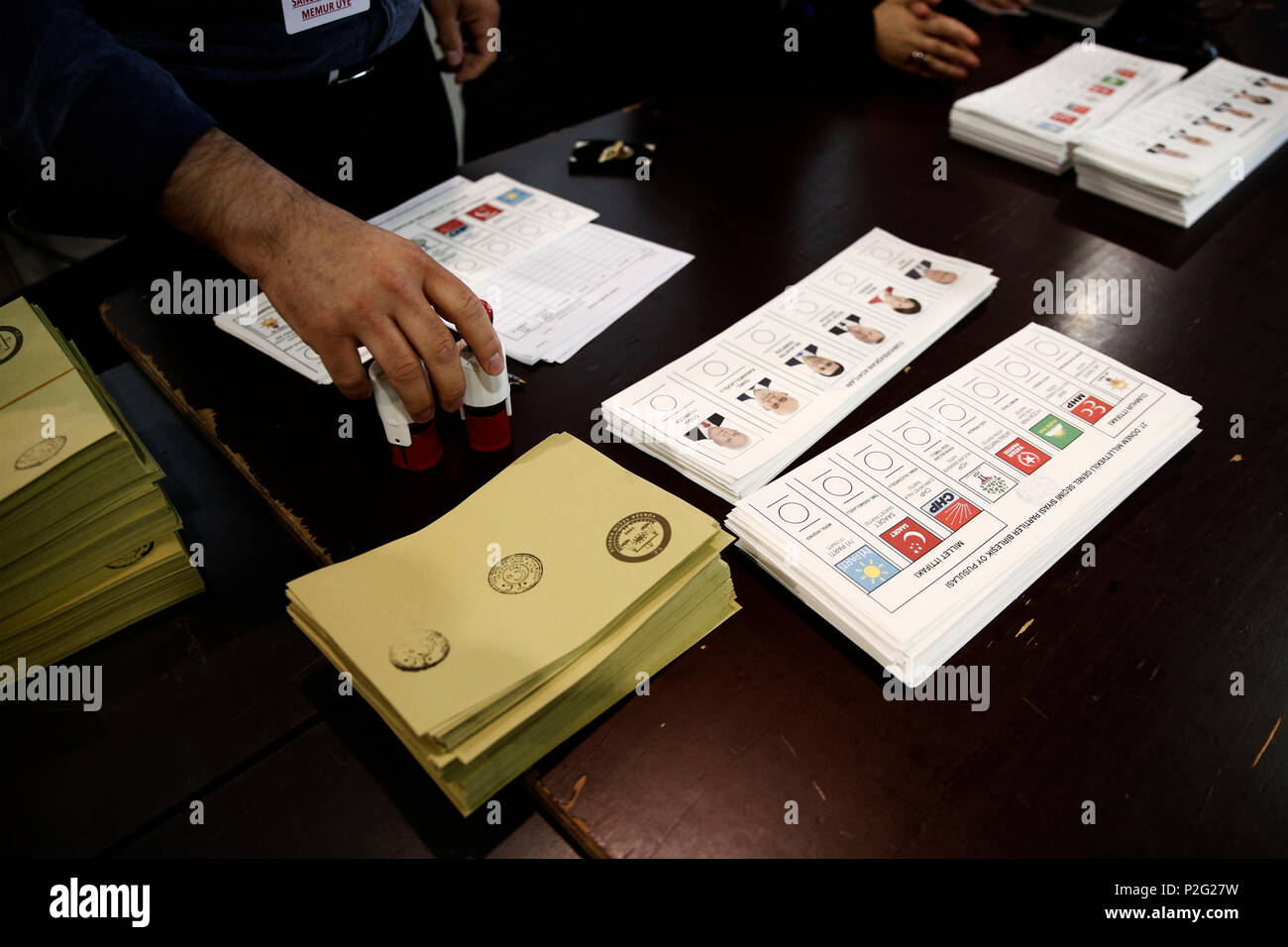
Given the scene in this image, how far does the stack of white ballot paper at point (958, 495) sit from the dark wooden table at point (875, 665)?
0.11 ft

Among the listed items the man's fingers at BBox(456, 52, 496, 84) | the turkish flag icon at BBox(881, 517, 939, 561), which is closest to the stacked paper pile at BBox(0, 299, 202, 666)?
the turkish flag icon at BBox(881, 517, 939, 561)

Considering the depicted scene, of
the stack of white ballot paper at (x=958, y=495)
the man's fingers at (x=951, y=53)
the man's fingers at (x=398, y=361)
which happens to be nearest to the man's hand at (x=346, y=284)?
the man's fingers at (x=398, y=361)

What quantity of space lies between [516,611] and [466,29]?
1265 millimetres

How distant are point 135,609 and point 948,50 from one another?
1.65m

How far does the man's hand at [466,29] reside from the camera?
1423 mm

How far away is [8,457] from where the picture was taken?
708mm

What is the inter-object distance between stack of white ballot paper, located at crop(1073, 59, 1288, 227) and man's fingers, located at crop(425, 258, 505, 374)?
3.40 ft

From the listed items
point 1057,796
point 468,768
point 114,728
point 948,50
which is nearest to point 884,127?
point 948,50

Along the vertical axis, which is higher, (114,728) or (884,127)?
(884,127)

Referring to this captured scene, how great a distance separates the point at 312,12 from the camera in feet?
3.85

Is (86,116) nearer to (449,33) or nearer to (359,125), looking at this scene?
(359,125)
